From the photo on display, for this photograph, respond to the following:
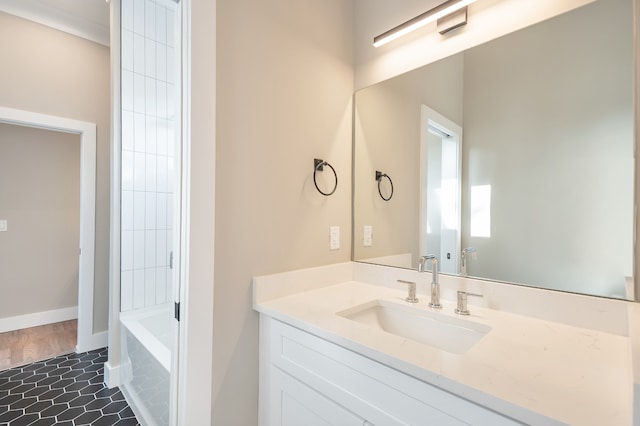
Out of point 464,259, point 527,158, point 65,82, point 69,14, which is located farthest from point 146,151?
point 527,158

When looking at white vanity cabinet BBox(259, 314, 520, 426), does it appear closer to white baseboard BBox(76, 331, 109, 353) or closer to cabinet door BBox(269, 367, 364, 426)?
cabinet door BBox(269, 367, 364, 426)

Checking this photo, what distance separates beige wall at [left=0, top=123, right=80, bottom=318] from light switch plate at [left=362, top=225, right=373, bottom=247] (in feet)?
11.7

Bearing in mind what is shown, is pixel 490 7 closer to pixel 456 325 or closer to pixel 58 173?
pixel 456 325

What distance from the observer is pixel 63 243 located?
3.38 meters

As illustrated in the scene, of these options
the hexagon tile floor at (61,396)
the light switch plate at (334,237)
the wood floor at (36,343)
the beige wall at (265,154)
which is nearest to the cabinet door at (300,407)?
the beige wall at (265,154)

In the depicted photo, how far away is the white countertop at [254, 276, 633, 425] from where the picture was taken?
1.92ft

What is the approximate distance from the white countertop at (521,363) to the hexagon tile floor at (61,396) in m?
1.50

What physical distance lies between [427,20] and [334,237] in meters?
1.09

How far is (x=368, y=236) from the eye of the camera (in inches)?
65.1

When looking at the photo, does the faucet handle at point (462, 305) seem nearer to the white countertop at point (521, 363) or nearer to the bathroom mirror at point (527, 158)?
the white countertop at point (521, 363)

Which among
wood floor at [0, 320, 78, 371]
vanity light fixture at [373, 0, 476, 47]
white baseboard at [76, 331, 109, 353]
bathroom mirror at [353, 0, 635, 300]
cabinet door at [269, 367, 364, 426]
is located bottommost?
wood floor at [0, 320, 78, 371]

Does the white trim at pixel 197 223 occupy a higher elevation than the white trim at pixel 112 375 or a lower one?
higher

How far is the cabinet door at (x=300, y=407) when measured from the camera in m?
0.93

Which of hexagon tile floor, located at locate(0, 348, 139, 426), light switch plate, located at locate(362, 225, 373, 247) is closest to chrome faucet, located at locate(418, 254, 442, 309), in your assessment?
light switch plate, located at locate(362, 225, 373, 247)
